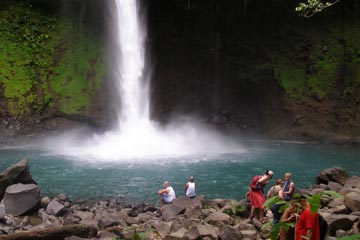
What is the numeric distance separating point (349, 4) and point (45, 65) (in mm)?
25820

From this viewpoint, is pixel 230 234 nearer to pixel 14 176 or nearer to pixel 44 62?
pixel 14 176

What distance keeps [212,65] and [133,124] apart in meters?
9.38

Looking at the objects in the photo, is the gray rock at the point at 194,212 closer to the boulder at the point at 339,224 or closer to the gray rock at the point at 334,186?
the boulder at the point at 339,224

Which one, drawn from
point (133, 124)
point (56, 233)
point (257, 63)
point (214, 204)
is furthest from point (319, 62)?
point (56, 233)

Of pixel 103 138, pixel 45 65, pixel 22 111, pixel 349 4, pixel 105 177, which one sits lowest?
pixel 105 177

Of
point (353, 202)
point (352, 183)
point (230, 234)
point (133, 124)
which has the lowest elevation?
point (230, 234)

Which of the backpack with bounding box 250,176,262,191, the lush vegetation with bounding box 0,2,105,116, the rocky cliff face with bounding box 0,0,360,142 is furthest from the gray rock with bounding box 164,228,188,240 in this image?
the lush vegetation with bounding box 0,2,105,116

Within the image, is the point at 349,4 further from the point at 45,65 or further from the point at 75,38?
the point at 45,65

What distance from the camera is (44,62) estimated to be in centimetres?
3469

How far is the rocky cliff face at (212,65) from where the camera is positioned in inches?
1323

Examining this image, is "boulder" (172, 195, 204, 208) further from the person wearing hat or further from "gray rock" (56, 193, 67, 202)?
"gray rock" (56, 193, 67, 202)

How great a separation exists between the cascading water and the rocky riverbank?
1294 centimetres

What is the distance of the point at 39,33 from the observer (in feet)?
117

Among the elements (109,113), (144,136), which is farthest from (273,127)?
(109,113)
